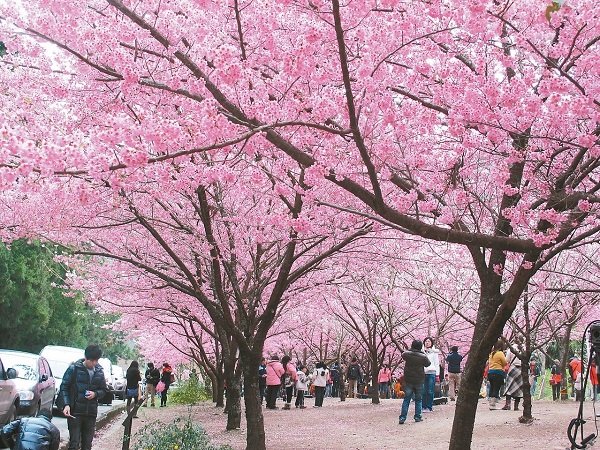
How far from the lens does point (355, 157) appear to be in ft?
25.7

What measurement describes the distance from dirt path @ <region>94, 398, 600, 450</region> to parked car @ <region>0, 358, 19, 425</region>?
6.33ft

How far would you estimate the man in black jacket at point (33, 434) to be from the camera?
582 centimetres

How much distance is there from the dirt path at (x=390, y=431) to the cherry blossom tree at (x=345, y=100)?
11.6 feet

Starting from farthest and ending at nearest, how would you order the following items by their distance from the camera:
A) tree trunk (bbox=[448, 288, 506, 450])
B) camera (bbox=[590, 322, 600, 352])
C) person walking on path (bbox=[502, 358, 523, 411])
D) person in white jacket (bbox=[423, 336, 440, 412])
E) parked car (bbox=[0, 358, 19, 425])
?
person in white jacket (bbox=[423, 336, 440, 412])
person walking on path (bbox=[502, 358, 523, 411])
parked car (bbox=[0, 358, 19, 425])
tree trunk (bbox=[448, 288, 506, 450])
camera (bbox=[590, 322, 600, 352])

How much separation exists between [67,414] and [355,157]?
436cm

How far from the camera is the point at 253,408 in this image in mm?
10344

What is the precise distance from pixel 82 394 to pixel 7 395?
3101 millimetres

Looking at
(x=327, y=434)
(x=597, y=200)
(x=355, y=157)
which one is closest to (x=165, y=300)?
(x=327, y=434)

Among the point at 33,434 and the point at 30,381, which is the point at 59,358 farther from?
the point at 33,434

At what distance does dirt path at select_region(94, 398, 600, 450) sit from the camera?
1087 cm

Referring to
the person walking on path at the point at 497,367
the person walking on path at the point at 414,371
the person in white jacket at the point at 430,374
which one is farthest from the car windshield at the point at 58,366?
the person walking on path at the point at 497,367

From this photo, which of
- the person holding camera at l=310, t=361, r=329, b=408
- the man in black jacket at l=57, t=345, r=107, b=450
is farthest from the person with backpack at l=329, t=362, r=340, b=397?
the man in black jacket at l=57, t=345, r=107, b=450

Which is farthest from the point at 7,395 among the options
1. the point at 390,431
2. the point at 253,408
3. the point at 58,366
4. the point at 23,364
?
the point at 58,366

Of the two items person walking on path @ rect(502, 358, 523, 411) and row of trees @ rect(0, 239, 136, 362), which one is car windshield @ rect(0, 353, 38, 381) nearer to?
person walking on path @ rect(502, 358, 523, 411)
